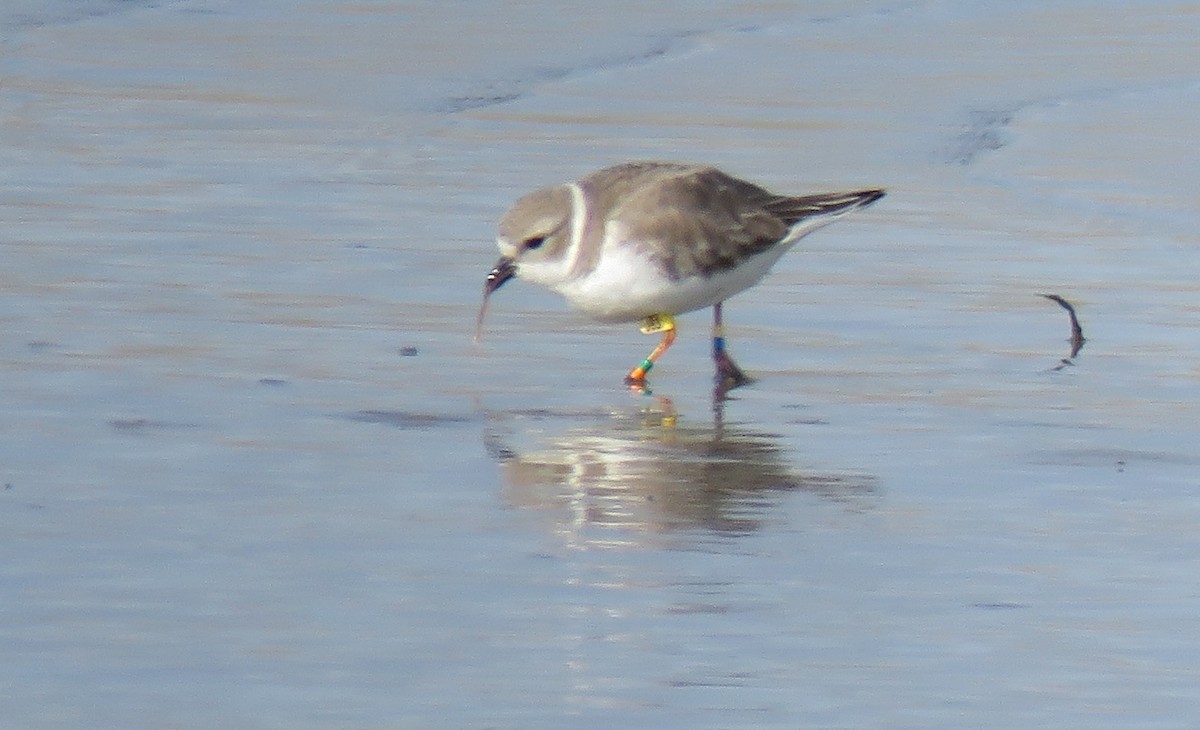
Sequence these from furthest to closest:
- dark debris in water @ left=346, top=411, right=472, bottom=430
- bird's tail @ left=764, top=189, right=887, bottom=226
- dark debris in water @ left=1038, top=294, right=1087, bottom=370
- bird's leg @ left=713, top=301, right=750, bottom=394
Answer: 1. bird's tail @ left=764, top=189, right=887, bottom=226
2. dark debris in water @ left=1038, top=294, right=1087, bottom=370
3. bird's leg @ left=713, top=301, right=750, bottom=394
4. dark debris in water @ left=346, top=411, right=472, bottom=430

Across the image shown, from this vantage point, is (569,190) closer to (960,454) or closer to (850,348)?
(850,348)

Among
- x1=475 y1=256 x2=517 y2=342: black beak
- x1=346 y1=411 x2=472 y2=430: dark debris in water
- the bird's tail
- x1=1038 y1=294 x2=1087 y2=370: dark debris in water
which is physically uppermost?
x1=475 y1=256 x2=517 y2=342: black beak

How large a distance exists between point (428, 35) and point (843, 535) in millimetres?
11453

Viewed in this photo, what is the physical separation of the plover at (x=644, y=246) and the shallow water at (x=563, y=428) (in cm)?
21

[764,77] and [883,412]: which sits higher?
[883,412]

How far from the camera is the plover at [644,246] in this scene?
7992 millimetres

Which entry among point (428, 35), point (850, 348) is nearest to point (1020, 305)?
point (850, 348)

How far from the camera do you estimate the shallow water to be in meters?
4.88

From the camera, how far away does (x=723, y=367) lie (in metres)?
8.09

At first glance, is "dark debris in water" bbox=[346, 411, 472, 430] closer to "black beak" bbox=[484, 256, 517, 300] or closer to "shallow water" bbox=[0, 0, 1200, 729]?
"shallow water" bbox=[0, 0, 1200, 729]

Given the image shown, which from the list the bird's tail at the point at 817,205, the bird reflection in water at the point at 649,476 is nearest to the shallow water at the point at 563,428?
→ the bird reflection in water at the point at 649,476

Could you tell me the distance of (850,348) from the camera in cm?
845

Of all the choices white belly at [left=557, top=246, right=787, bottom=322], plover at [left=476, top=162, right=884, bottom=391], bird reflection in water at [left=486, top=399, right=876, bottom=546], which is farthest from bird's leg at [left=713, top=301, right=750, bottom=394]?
bird reflection in water at [left=486, top=399, right=876, bottom=546]

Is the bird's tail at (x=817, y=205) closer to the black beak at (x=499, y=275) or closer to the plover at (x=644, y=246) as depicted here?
the plover at (x=644, y=246)
